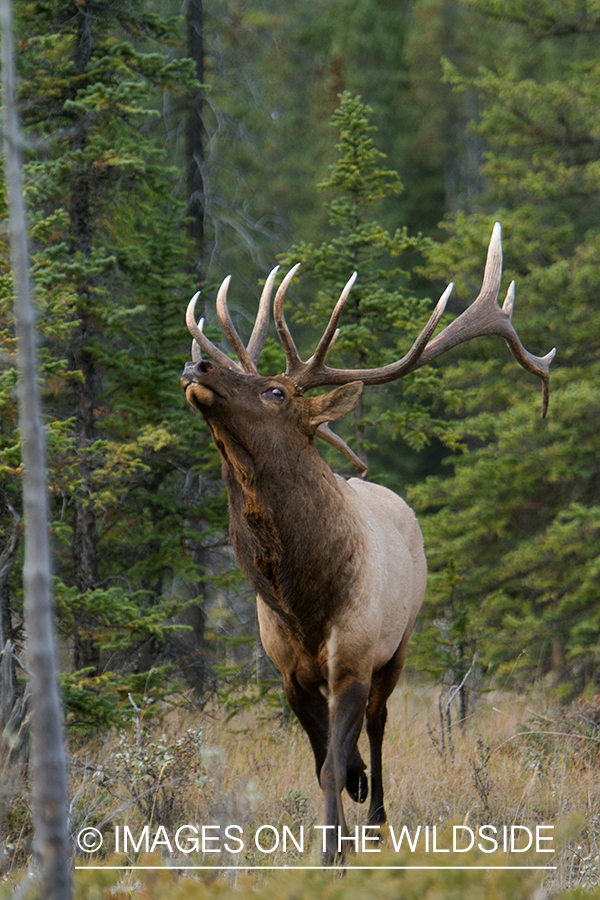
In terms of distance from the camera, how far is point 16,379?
5328 mm

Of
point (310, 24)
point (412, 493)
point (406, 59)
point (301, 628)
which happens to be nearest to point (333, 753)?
point (301, 628)

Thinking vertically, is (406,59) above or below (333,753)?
above

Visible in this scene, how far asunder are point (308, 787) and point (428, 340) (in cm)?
269

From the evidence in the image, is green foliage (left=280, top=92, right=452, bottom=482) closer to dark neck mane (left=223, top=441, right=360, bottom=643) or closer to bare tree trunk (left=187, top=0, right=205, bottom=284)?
bare tree trunk (left=187, top=0, right=205, bottom=284)

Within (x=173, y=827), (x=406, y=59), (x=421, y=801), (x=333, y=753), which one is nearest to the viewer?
(x=333, y=753)

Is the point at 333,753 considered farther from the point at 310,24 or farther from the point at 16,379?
the point at 310,24

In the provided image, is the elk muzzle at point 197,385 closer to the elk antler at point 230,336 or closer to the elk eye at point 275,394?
the elk eye at point 275,394

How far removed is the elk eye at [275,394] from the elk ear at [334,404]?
0.19 m

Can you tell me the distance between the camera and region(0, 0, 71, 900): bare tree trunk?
6.70 ft

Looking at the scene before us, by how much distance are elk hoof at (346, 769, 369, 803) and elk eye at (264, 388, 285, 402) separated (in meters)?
1.86

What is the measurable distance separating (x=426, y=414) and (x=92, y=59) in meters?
3.83

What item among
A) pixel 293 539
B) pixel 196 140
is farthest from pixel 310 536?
pixel 196 140

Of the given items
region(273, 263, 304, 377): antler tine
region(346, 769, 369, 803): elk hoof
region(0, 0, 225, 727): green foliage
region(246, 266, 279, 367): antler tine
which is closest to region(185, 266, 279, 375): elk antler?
region(246, 266, 279, 367): antler tine

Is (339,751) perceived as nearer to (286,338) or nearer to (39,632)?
(286,338)
